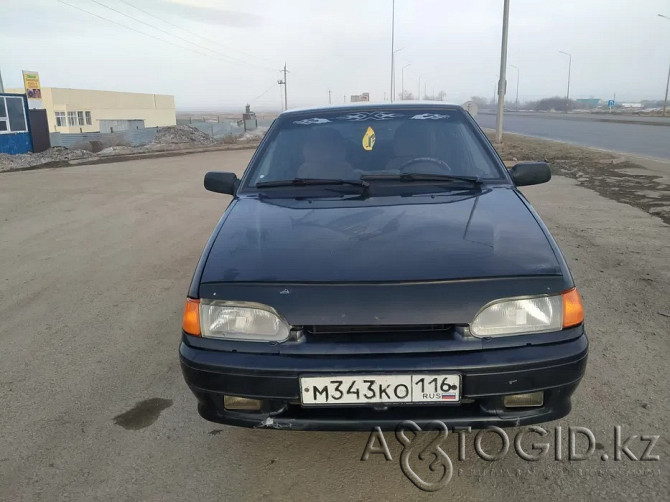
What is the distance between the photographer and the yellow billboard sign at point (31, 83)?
137 ft

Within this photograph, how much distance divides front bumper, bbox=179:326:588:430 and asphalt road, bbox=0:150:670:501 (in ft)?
1.15

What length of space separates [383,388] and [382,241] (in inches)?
26.4

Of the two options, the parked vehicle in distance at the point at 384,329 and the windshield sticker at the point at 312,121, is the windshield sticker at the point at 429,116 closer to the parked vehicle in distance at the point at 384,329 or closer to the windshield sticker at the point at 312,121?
the windshield sticker at the point at 312,121

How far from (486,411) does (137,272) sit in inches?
169

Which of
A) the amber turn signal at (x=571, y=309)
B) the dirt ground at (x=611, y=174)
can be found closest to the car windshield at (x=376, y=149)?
the amber turn signal at (x=571, y=309)

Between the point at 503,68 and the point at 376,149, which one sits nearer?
the point at 376,149

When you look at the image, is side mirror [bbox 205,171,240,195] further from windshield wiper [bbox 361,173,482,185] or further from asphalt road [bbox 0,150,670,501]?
asphalt road [bbox 0,150,670,501]

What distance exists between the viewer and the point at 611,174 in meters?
12.3

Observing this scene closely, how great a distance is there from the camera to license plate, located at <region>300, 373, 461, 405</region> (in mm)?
2037

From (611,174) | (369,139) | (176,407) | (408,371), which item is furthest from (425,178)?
(611,174)

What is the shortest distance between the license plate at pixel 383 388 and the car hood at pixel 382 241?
38 centimetres

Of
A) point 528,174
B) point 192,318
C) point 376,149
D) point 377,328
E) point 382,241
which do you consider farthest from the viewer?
point 376,149

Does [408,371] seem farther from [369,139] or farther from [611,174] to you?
[611,174]

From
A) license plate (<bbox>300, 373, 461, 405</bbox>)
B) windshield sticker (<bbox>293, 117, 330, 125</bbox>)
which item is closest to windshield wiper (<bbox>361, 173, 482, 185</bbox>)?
windshield sticker (<bbox>293, 117, 330, 125</bbox>)
